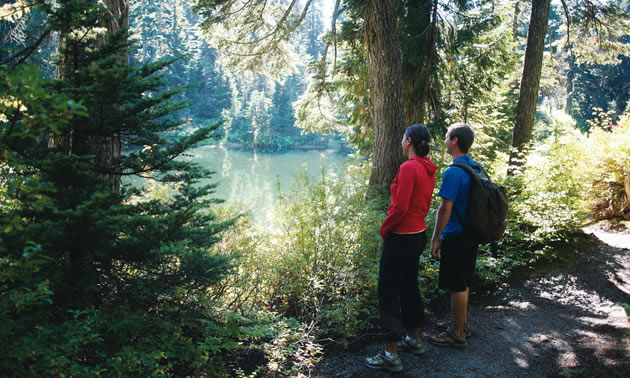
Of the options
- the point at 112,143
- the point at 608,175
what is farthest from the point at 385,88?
the point at 112,143

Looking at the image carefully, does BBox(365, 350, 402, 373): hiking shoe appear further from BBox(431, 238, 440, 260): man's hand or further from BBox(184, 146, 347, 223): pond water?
BBox(184, 146, 347, 223): pond water

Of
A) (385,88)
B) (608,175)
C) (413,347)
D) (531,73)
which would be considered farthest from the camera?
(531,73)

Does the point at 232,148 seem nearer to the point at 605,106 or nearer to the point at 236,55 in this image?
the point at 605,106

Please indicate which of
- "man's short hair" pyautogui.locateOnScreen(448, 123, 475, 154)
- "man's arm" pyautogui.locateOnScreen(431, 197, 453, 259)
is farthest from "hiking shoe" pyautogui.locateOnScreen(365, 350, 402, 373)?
"man's short hair" pyautogui.locateOnScreen(448, 123, 475, 154)

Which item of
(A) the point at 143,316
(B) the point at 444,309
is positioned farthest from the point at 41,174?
(B) the point at 444,309

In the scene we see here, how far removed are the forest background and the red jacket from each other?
112 cm

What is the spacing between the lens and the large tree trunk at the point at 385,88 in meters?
5.95

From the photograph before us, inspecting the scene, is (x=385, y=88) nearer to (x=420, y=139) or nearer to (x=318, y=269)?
(x=318, y=269)

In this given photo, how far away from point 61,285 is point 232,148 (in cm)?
4533

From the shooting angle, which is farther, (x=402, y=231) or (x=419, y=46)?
(x=419, y=46)

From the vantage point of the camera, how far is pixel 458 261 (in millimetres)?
2723

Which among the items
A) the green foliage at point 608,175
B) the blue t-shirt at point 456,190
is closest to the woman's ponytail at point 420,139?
the blue t-shirt at point 456,190

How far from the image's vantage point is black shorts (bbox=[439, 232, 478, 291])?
271cm

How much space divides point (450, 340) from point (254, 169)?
30.2m
